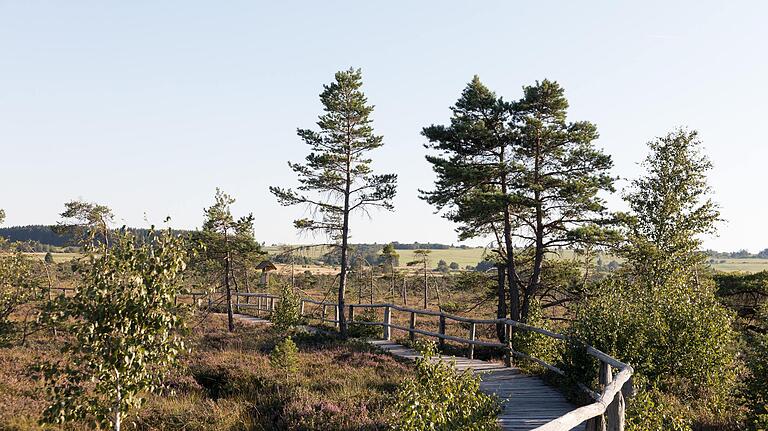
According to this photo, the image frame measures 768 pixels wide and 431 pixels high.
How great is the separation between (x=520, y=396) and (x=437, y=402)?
5.58 meters

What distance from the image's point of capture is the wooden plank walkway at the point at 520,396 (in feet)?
29.0

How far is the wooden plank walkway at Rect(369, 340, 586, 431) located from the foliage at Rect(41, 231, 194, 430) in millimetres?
3944

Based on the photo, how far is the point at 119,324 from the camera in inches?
266

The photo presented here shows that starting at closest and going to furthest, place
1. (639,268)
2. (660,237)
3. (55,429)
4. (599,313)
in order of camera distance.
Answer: (55,429), (599,313), (639,268), (660,237)

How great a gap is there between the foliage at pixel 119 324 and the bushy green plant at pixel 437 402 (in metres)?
3.29

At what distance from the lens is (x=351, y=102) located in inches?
874

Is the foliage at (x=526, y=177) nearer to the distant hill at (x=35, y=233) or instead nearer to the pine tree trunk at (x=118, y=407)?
the pine tree trunk at (x=118, y=407)

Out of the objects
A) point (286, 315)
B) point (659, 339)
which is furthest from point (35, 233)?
point (659, 339)

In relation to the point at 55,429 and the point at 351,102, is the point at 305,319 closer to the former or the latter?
the point at 351,102

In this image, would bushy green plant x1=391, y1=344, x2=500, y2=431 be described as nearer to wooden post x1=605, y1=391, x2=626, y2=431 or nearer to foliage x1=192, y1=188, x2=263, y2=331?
wooden post x1=605, y1=391, x2=626, y2=431

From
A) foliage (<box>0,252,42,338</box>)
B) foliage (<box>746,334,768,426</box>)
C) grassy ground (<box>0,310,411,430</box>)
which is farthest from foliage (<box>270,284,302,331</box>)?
foliage (<box>746,334,768,426</box>)

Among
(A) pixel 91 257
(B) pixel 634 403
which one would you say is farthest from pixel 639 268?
(A) pixel 91 257

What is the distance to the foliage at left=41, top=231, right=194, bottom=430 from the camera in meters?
6.63

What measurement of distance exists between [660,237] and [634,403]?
70.8 ft
